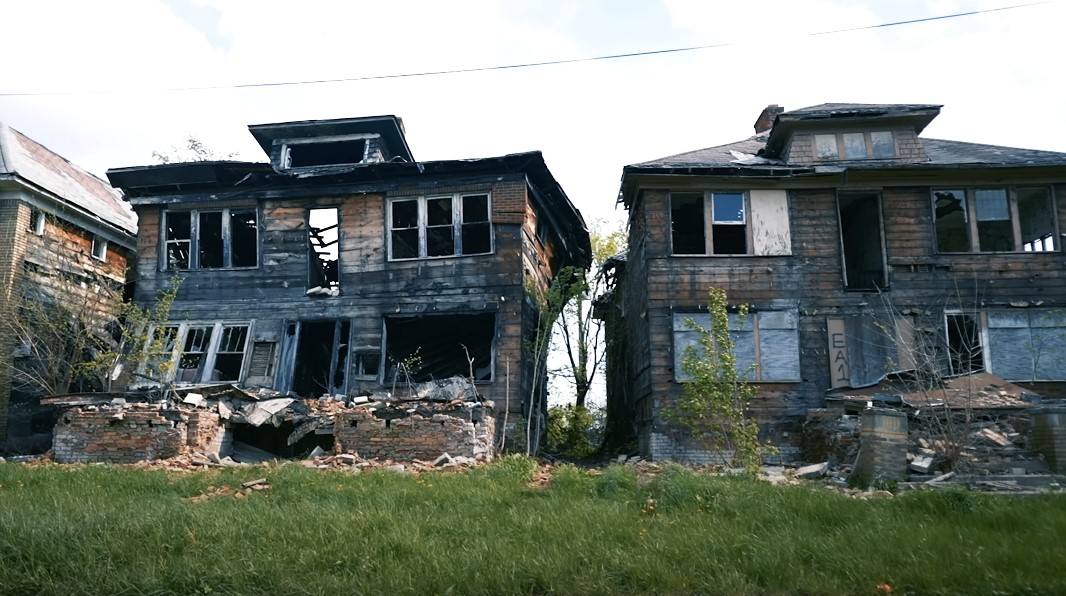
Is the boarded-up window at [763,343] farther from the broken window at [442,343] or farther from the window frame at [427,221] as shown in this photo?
the window frame at [427,221]

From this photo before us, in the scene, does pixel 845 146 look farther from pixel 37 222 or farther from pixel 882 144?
pixel 37 222

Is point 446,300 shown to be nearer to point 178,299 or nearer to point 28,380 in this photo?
point 178,299

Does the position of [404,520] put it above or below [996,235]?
below

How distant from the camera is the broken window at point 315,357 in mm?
19188

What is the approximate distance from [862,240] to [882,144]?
2469 mm

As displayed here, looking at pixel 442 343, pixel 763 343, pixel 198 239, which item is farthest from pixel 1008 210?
pixel 198 239

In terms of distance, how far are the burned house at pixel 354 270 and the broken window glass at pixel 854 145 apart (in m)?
7.00

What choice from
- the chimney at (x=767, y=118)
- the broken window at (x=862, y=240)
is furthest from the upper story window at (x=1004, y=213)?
the chimney at (x=767, y=118)

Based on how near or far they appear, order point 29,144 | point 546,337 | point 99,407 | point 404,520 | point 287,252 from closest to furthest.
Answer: point 404,520, point 99,407, point 546,337, point 287,252, point 29,144

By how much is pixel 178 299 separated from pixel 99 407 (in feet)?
15.9

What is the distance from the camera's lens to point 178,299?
20.3 metres

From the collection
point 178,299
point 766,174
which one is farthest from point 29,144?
point 766,174

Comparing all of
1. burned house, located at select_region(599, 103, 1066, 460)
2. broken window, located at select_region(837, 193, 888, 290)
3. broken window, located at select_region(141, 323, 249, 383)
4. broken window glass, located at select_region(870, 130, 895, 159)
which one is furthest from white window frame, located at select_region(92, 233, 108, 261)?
broken window glass, located at select_region(870, 130, 895, 159)

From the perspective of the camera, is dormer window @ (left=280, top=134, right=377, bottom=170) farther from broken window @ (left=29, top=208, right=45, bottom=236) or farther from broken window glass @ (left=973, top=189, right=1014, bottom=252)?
broken window glass @ (left=973, top=189, right=1014, bottom=252)
